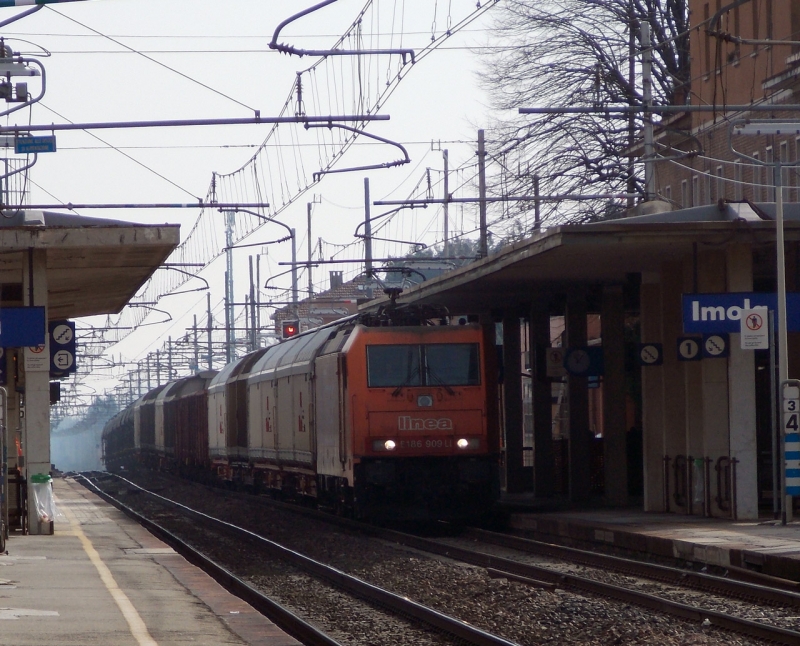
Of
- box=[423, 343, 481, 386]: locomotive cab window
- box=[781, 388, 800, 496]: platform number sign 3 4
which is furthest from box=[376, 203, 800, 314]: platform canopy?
box=[781, 388, 800, 496]: platform number sign 3 4

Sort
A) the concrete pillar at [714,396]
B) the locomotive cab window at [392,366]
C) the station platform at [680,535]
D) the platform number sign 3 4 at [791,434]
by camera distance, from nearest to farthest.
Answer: the station platform at [680,535] < the platform number sign 3 4 at [791,434] < the concrete pillar at [714,396] < the locomotive cab window at [392,366]

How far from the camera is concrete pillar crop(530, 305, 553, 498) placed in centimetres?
2562

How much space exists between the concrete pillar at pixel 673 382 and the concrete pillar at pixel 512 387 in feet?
23.4

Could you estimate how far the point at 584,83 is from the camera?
37.3 m

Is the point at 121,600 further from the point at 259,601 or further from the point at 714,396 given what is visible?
the point at 714,396

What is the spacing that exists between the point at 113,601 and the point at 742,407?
9872 millimetres

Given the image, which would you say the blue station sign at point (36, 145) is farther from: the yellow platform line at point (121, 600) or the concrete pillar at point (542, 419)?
the concrete pillar at point (542, 419)

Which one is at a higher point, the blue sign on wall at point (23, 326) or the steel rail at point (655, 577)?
the blue sign on wall at point (23, 326)

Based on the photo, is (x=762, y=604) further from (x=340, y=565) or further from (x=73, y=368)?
(x=73, y=368)

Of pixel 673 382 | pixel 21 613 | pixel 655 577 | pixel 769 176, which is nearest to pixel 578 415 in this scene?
pixel 673 382

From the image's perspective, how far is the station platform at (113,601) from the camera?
30.1 ft

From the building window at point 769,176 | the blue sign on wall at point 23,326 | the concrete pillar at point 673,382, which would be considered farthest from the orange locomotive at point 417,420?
the building window at point 769,176

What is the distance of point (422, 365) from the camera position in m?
20.0

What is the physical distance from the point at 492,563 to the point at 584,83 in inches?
947
